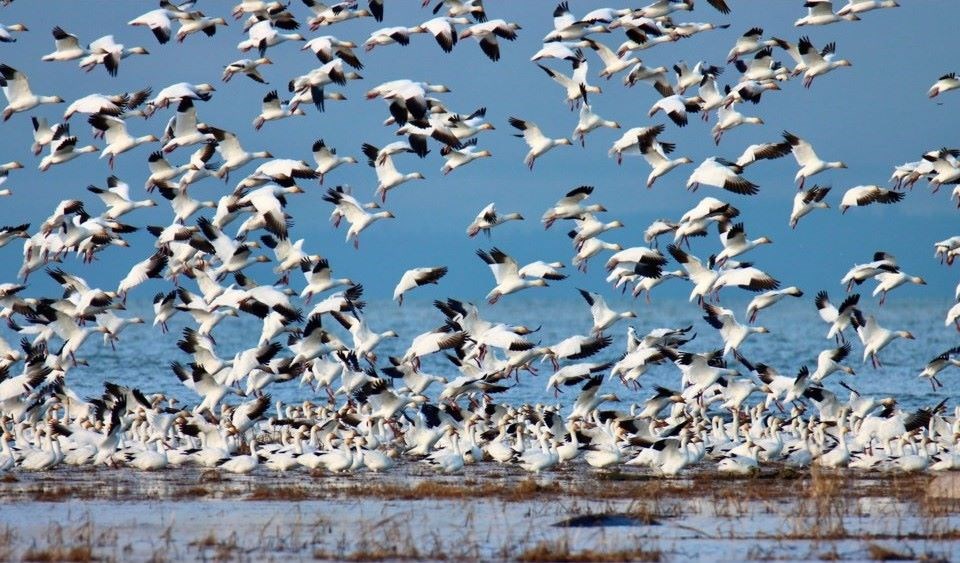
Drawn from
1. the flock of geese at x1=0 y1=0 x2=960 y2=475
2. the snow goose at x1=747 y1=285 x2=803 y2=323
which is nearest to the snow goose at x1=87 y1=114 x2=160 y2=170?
the flock of geese at x1=0 y1=0 x2=960 y2=475

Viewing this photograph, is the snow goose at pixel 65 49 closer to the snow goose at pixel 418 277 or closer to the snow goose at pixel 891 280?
the snow goose at pixel 418 277

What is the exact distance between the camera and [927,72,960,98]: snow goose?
26109mm

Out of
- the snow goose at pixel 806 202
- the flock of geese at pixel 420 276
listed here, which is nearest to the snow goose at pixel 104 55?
the flock of geese at pixel 420 276

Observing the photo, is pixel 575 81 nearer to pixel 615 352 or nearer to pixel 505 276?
pixel 505 276

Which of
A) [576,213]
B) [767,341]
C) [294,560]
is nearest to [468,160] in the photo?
[576,213]

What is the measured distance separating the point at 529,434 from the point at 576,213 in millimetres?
3764

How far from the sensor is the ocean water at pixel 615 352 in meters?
38.3

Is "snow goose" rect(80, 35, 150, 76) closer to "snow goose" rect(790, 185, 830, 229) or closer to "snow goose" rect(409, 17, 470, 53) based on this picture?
"snow goose" rect(409, 17, 470, 53)

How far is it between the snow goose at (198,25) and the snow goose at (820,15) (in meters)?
9.40

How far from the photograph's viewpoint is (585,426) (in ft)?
77.6

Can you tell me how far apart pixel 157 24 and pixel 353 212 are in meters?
4.24

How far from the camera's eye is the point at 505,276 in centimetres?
2656

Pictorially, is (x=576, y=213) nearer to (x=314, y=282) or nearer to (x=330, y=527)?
(x=314, y=282)

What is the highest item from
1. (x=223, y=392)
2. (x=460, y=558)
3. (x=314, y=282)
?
(x=314, y=282)
